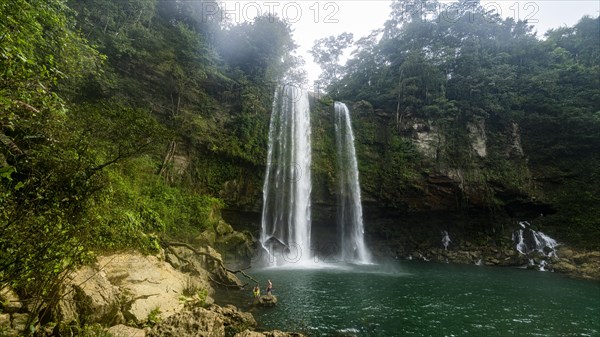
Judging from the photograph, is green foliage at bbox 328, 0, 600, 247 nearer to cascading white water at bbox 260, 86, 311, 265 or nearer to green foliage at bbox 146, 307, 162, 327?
cascading white water at bbox 260, 86, 311, 265

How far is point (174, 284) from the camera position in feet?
31.7

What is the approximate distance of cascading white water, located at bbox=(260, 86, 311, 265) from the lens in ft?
74.6

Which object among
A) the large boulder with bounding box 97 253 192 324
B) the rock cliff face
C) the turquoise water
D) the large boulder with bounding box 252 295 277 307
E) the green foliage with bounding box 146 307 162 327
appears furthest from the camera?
the rock cliff face

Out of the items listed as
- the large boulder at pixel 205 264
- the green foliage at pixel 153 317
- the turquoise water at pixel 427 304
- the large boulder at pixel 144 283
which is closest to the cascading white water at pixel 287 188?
the turquoise water at pixel 427 304

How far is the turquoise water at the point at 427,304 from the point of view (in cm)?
964

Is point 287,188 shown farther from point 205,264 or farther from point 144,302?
point 144,302

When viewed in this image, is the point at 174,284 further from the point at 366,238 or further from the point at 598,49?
the point at 598,49

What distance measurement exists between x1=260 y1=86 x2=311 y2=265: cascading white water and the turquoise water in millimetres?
3765

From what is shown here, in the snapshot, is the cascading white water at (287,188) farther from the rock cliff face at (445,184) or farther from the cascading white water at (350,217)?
the cascading white water at (350,217)

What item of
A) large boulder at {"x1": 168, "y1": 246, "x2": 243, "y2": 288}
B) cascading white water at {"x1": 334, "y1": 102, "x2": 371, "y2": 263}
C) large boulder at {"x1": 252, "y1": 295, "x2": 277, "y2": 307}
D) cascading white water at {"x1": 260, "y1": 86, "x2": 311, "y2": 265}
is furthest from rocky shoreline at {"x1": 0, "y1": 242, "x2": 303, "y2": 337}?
cascading white water at {"x1": 334, "y1": 102, "x2": 371, "y2": 263}

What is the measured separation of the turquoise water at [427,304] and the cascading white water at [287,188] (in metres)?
3.77

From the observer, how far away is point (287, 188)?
79.5 ft

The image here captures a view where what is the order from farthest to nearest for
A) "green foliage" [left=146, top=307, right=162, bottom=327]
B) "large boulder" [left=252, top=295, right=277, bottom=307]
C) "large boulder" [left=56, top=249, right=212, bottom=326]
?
"large boulder" [left=252, top=295, right=277, bottom=307]
"green foliage" [left=146, top=307, right=162, bottom=327]
"large boulder" [left=56, top=249, right=212, bottom=326]

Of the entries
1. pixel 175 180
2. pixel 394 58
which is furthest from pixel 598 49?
pixel 175 180
